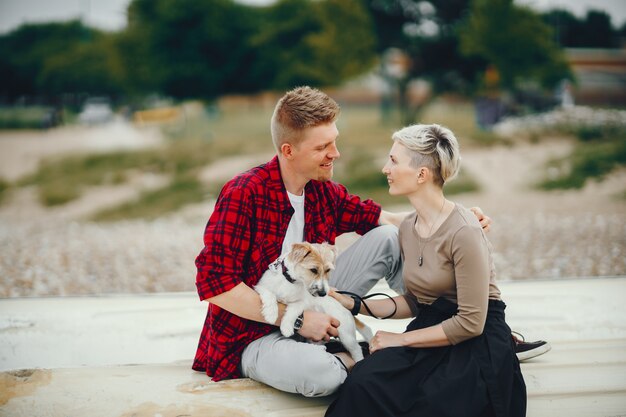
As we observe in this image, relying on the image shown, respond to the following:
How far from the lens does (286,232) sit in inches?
125

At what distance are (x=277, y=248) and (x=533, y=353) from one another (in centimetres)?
157

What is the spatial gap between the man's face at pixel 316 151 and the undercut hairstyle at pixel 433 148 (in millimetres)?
333

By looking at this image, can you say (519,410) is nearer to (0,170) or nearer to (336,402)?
(336,402)

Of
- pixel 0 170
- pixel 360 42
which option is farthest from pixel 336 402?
pixel 0 170

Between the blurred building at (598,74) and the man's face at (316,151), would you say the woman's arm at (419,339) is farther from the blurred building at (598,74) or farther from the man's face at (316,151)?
the blurred building at (598,74)

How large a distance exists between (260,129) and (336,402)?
76.5ft

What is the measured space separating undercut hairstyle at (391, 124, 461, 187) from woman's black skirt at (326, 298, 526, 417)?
780mm

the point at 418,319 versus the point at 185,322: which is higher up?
the point at 418,319

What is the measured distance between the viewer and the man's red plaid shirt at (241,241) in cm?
285

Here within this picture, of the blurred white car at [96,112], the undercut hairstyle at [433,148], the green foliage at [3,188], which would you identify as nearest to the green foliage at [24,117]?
the blurred white car at [96,112]

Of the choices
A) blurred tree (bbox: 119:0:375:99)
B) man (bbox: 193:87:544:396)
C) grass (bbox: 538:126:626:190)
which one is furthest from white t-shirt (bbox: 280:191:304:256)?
blurred tree (bbox: 119:0:375:99)

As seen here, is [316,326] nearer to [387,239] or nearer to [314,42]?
[387,239]

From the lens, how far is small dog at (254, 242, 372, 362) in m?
2.96

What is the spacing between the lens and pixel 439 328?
2805 millimetres
